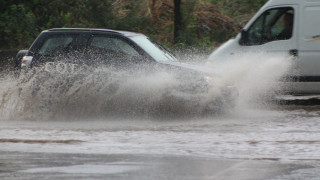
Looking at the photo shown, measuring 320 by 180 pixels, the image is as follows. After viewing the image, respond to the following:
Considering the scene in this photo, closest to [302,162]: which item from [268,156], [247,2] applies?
[268,156]

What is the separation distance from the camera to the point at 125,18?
21.6 metres

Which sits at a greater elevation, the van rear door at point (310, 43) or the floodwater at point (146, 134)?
the van rear door at point (310, 43)

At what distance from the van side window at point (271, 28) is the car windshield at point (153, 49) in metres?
2.74

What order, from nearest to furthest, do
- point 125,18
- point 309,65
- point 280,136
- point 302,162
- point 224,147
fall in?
point 302,162 < point 224,147 < point 280,136 < point 309,65 < point 125,18

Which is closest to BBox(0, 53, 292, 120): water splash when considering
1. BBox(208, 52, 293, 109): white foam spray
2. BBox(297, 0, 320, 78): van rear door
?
BBox(208, 52, 293, 109): white foam spray

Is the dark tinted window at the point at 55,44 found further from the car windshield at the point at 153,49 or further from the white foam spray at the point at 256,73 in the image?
the white foam spray at the point at 256,73

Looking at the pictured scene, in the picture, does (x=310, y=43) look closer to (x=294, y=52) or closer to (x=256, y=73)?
(x=294, y=52)

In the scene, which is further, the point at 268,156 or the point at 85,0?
the point at 85,0

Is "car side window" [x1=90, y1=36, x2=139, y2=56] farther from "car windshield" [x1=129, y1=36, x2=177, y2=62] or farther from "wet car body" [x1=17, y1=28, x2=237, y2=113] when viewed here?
"car windshield" [x1=129, y1=36, x2=177, y2=62]

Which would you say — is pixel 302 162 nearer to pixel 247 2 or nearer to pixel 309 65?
pixel 309 65

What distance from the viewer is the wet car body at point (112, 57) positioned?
1180 centimetres

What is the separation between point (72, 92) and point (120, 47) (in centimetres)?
118

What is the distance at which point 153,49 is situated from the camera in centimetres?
1251

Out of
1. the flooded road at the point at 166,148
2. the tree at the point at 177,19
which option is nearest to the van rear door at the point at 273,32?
the flooded road at the point at 166,148
